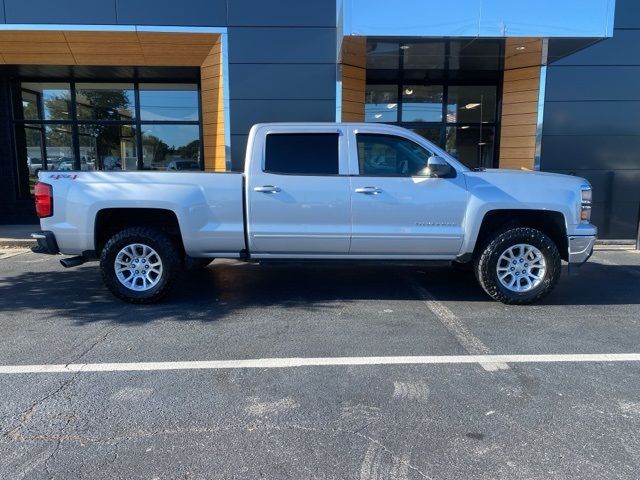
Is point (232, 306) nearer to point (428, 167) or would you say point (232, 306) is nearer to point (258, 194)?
point (258, 194)

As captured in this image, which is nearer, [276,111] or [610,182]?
[276,111]

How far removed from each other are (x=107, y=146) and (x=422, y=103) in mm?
7906

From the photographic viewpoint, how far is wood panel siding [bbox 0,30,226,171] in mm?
9773

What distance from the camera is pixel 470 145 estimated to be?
12500mm

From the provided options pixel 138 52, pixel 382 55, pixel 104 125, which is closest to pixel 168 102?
pixel 104 125

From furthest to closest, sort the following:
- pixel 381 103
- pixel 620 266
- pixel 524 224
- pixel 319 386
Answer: pixel 381 103
pixel 620 266
pixel 524 224
pixel 319 386

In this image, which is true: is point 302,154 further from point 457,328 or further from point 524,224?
point 524,224

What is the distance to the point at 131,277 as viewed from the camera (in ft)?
18.5

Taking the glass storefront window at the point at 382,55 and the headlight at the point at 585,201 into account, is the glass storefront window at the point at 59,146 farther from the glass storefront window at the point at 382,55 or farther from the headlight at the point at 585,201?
the headlight at the point at 585,201

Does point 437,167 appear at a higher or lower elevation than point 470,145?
lower

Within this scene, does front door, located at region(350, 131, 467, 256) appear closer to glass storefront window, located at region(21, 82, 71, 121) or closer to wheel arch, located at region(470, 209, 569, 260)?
wheel arch, located at region(470, 209, 569, 260)

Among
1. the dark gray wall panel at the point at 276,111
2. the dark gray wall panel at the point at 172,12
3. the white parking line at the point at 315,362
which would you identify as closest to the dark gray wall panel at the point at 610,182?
the dark gray wall panel at the point at 276,111

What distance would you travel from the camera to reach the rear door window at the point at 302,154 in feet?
18.5

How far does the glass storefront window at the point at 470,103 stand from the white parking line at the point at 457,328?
7.23 metres
